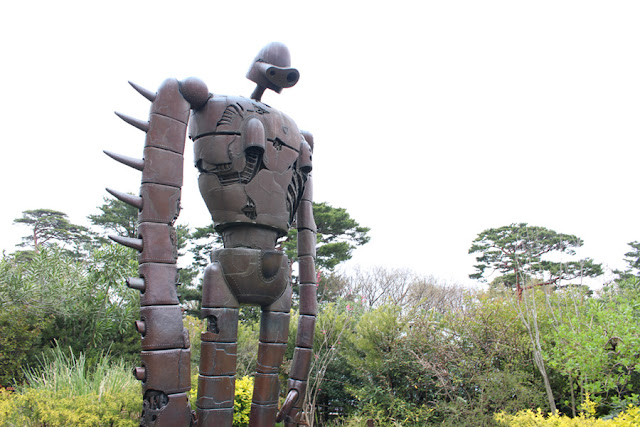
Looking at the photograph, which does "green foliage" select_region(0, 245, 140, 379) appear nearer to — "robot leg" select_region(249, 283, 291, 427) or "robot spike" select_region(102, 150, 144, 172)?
"robot leg" select_region(249, 283, 291, 427)

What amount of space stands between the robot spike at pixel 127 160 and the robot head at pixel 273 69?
1151 millimetres

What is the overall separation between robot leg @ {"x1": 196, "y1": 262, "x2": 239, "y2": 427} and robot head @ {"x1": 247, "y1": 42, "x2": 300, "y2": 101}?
55.0 inches

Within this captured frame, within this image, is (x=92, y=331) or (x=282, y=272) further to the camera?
(x=92, y=331)

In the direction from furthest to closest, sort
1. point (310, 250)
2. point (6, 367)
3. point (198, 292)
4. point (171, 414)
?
1. point (198, 292)
2. point (6, 367)
3. point (310, 250)
4. point (171, 414)

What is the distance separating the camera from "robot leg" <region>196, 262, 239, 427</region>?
264 centimetres

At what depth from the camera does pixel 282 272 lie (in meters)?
3.08

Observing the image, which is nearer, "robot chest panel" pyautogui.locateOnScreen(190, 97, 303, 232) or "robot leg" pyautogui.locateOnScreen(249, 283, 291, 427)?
"robot chest panel" pyautogui.locateOnScreen(190, 97, 303, 232)

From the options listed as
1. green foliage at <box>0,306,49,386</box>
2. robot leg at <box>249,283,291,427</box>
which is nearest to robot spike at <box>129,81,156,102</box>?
robot leg at <box>249,283,291,427</box>

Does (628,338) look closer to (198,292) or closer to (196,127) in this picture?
(196,127)

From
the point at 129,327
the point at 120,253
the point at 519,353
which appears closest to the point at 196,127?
the point at 519,353

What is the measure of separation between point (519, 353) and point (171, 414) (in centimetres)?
517

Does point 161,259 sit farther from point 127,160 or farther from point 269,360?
point 269,360

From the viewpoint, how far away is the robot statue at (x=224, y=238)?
92.4 inches

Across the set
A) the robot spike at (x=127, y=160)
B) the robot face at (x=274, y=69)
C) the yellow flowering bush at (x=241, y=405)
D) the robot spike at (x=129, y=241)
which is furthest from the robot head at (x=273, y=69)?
the yellow flowering bush at (x=241, y=405)
